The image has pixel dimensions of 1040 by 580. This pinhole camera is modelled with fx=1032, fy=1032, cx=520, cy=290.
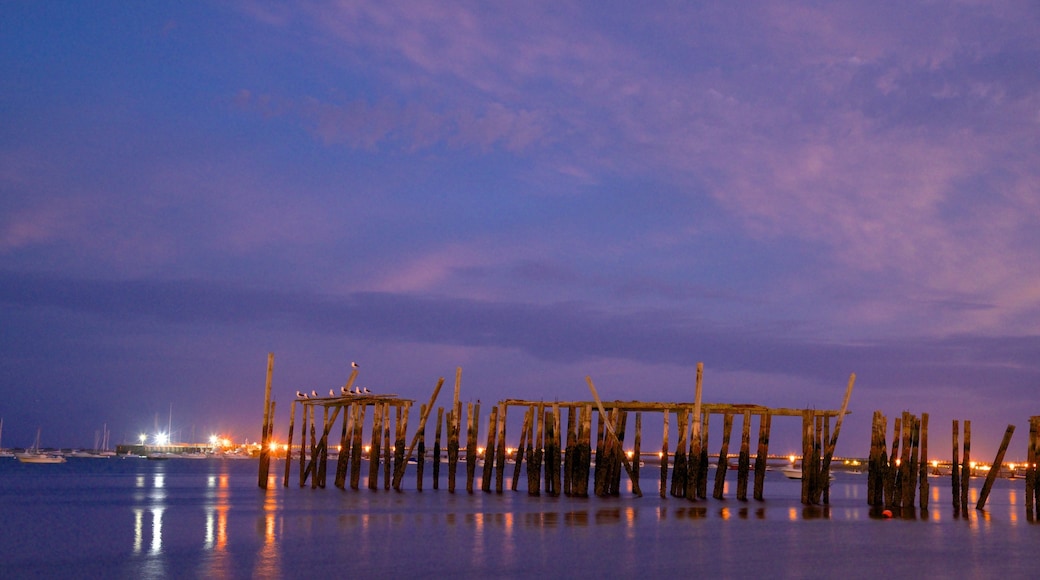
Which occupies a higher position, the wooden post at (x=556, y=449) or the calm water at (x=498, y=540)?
the wooden post at (x=556, y=449)

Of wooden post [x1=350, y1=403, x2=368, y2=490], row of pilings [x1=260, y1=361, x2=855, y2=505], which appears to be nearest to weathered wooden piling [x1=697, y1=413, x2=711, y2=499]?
row of pilings [x1=260, y1=361, x2=855, y2=505]

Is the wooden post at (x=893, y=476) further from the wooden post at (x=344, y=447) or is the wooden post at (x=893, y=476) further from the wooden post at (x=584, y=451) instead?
the wooden post at (x=344, y=447)

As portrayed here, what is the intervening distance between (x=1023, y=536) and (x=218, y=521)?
80.0 ft

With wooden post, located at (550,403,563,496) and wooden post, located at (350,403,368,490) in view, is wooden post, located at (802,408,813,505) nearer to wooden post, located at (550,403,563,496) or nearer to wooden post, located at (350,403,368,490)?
wooden post, located at (550,403,563,496)

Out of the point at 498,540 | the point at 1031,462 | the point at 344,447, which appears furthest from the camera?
the point at 344,447

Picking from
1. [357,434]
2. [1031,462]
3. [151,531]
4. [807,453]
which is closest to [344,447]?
[357,434]

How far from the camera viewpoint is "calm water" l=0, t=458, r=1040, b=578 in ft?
70.9

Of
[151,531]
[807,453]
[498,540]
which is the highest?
[807,453]

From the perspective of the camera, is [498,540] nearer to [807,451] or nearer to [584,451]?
[584,451]

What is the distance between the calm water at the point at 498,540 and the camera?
70.9 feet

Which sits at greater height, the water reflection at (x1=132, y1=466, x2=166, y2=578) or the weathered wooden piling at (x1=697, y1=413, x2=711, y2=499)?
the weathered wooden piling at (x1=697, y1=413, x2=711, y2=499)

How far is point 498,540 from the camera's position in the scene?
85.8 feet

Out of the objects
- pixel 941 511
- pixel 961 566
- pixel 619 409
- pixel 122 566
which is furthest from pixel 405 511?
pixel 941 511

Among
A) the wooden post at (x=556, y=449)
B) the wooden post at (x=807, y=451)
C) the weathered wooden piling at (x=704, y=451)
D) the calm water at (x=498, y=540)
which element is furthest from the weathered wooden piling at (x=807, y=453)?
the wooden post at (x=556, y=449)
